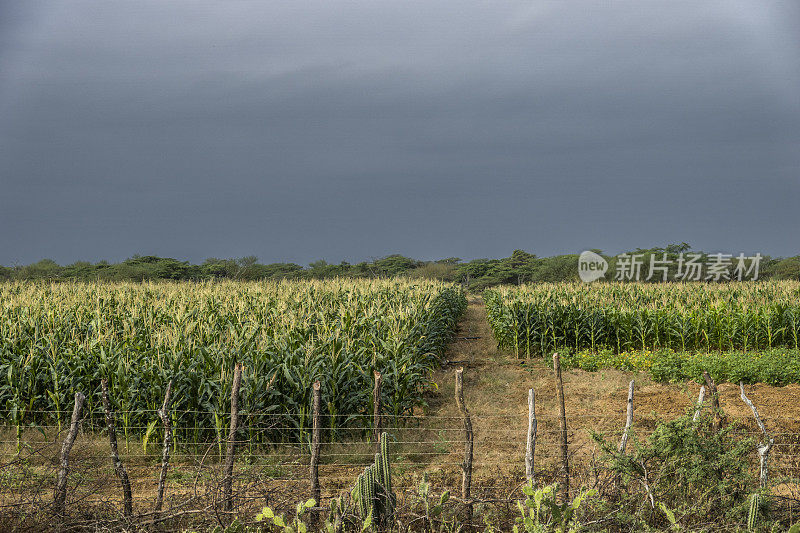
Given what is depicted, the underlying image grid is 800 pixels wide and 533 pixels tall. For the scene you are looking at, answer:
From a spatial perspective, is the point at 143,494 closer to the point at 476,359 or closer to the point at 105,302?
the point at 476,359

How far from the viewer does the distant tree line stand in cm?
5419

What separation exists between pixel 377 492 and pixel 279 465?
2.24 meters

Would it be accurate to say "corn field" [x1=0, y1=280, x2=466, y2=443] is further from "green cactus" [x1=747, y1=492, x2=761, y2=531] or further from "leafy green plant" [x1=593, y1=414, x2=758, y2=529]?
"green cactus" [x1=747, y1=492, x2=761, y2=531]

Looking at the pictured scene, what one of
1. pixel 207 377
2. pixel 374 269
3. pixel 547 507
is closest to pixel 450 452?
pixel 547 507

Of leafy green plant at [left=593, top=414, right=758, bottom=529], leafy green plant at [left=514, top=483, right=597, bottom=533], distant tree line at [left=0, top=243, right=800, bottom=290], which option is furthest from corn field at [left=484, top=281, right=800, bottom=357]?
distant tree line at [left=0, top=243, right=800, bottom=290]

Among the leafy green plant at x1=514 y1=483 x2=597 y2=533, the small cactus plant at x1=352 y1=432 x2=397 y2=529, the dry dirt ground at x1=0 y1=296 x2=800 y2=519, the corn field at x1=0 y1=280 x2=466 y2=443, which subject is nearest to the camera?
the leafy green plant at x1=514 y1=483 x2=597 y2=533

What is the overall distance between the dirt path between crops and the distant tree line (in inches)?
1557

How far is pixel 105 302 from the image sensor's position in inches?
696

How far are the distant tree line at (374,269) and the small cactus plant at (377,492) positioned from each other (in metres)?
48.5

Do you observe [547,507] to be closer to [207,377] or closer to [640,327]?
[207,377]

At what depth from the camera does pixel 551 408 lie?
10656 mm

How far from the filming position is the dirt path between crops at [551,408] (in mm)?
7395

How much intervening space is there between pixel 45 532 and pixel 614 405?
9.37m

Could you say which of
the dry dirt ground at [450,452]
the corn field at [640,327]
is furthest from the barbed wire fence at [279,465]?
the corn field at [640,327]
